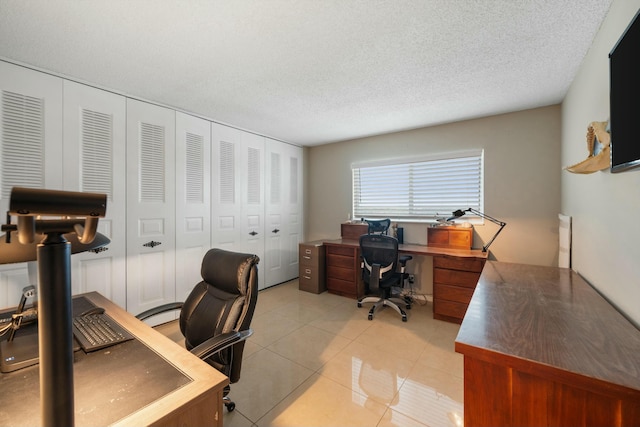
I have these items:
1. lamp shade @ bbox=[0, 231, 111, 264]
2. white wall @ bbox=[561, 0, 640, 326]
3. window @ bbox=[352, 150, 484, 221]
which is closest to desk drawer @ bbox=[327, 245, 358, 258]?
window @ bbox=[352, 150, 484, 221]

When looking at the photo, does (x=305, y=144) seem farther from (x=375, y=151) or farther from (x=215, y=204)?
(x=215, y=204)

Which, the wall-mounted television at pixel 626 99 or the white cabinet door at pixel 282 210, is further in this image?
the white cabinet door at pixel 282 210

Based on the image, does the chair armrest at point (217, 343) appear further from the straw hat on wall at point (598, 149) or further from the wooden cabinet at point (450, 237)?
the wooden cabinet at point (450, 237)

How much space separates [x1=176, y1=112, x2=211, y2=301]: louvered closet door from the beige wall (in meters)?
2.67

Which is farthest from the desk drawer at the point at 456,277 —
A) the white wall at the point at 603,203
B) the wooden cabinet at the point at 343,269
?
the wooden cabinet at the point at 343,269

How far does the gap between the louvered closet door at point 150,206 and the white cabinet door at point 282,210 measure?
1473 millimetres

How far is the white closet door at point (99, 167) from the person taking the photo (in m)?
2.40

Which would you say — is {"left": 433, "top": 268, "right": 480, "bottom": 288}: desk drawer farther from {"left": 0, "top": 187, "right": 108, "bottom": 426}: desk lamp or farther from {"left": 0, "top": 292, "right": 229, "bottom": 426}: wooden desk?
{"left": 0, "top": 187, "right": 108, "bottom": 426}: desk lamp

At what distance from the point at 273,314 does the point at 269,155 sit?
2367mm

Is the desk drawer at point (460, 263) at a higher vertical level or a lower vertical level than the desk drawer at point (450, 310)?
higher

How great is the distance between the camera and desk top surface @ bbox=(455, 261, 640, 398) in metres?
0.94

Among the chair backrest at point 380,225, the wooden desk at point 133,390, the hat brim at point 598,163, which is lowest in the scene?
the wooden desk at point 133,390

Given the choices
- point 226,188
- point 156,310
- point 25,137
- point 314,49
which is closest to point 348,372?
point 156,310

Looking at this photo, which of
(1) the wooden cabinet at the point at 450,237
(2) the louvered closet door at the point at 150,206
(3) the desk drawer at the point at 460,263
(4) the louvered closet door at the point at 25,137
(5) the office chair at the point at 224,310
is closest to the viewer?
(5) the office chair at the point at 224,310
